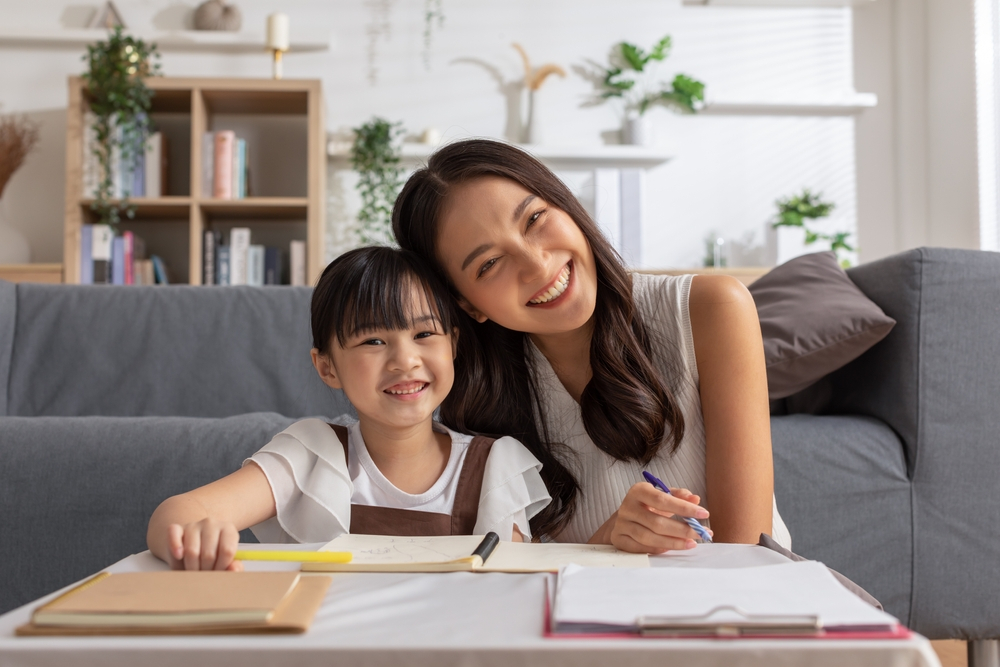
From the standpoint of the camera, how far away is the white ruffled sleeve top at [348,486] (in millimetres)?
877

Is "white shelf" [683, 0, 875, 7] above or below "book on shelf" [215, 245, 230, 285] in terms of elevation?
above

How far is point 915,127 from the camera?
3.54 m

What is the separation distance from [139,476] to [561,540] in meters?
0.68

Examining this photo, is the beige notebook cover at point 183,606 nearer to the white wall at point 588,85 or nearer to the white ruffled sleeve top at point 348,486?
the white ruffled sleeve top at point 348,486

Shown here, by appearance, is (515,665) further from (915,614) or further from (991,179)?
(991,179)

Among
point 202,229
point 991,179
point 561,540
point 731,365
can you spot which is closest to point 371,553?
point 561,540

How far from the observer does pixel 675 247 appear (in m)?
3.57

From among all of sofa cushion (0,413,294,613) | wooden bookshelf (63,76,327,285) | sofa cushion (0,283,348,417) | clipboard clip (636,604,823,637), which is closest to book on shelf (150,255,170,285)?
wooden bookshelf (63,76,327,285)

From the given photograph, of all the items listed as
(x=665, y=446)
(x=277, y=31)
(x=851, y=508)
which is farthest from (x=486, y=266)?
(x=277, y=31)

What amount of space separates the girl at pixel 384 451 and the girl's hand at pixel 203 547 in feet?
0.78

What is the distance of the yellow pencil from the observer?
1.87ft

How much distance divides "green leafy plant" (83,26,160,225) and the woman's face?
7.80 ft

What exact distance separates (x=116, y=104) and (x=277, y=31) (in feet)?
2.33

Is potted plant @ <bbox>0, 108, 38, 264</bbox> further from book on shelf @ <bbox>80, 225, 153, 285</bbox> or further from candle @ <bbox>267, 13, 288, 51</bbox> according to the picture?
candle @ <bbox>267, 13, 288, 51</bbox>
